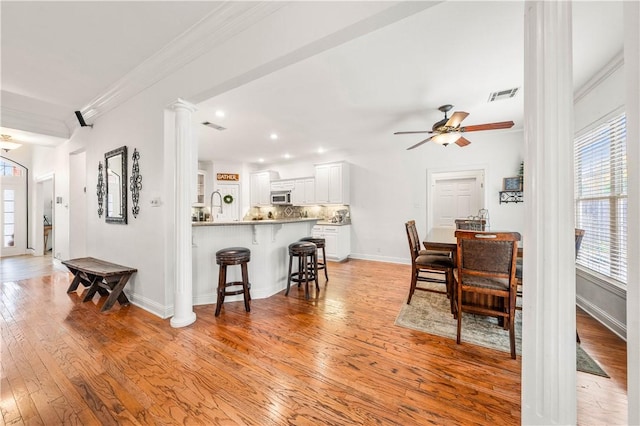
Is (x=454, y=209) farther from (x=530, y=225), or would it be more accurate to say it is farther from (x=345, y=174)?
(x=530, y=225)

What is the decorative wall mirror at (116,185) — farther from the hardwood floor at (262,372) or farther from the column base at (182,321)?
the column base at (182,321)

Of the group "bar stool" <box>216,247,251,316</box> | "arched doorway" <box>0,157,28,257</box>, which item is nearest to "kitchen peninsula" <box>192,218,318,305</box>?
"bar stool" <box>216,247,251,316</box>

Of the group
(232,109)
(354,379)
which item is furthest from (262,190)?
(354,379)

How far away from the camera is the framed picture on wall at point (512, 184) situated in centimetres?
421

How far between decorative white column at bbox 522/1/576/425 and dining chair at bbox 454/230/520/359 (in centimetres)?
112

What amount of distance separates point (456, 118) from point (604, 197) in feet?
5.76

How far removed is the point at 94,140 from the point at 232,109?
90.8 inches

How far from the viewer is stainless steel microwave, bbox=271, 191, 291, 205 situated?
643 centimetres

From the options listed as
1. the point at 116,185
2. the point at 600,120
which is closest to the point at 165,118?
the point at 116,185

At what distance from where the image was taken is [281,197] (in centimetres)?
651

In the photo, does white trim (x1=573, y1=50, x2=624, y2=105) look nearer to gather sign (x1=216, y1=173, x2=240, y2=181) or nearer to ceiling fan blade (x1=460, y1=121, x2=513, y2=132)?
ceiling fan blade (x1=460, y1=121, x2=513, y2=132)

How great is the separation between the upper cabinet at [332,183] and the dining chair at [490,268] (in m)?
3.76

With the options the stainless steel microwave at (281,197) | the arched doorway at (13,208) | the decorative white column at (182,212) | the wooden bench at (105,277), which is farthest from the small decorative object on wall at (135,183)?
the arched doorway at (13,208)

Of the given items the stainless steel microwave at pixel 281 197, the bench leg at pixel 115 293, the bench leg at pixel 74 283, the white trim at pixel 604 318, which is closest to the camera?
the white trim at pixel 604 318
